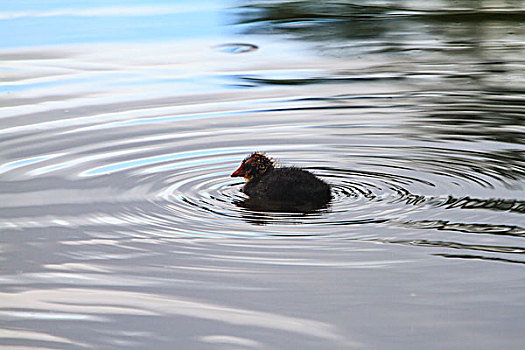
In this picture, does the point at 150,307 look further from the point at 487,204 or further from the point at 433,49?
the point at 433,49

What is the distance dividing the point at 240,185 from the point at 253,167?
0.29 meters

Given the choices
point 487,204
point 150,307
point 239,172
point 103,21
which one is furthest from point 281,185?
point 103,21

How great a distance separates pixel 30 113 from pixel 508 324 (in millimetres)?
7242

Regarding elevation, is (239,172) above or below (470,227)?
above

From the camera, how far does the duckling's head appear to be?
8492 mm

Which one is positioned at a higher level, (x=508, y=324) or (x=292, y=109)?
(x=292, y=109)

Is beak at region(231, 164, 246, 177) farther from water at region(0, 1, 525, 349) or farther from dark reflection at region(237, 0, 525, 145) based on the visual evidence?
dark reflection at region(237, 0, 525, 145)

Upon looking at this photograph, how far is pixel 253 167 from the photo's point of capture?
8.51m

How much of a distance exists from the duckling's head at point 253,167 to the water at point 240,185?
0.19m

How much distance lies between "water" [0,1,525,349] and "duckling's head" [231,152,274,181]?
187 mm

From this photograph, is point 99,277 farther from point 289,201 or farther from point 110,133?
point 110,133

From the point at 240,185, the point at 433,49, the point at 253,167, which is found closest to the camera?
the point at 253,167

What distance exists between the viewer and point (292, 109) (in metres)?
10.9

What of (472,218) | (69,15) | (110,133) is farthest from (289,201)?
(69,15)
